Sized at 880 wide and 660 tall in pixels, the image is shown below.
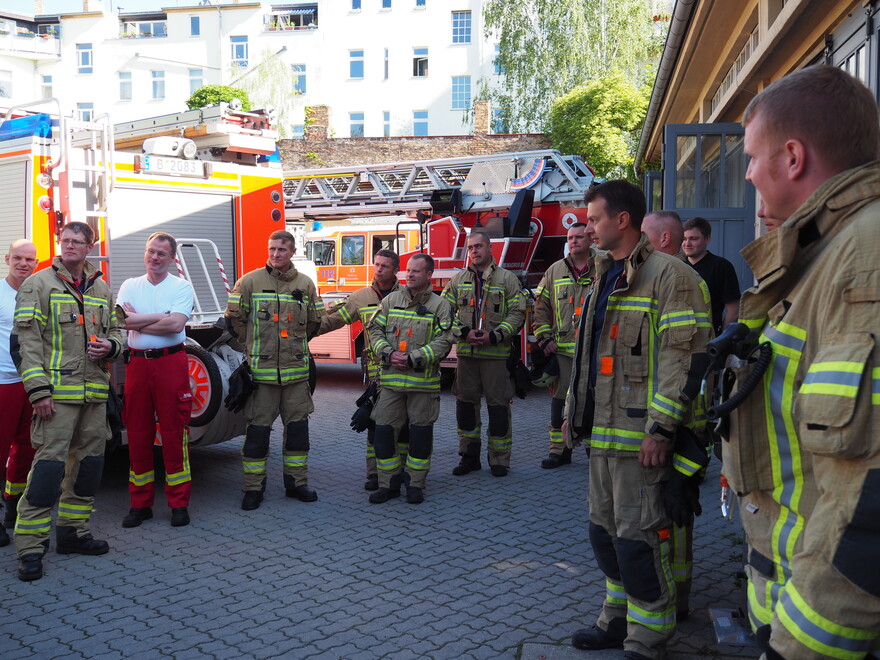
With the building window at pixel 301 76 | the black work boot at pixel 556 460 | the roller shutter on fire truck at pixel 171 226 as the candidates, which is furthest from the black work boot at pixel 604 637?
the building window at pixel 301 76

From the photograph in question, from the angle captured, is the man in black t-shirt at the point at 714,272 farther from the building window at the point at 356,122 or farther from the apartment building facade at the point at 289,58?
the building window at the point at 356,122

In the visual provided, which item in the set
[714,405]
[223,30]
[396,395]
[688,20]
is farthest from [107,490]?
[223,30]

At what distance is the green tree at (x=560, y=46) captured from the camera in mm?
31438

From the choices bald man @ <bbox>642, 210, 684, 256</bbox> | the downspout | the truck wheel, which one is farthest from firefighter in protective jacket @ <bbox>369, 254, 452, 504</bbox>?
the downspout

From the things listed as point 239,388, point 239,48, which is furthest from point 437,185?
point 239,48

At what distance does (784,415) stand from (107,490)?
6239mm

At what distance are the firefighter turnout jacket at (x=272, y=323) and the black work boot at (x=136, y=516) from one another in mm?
1235

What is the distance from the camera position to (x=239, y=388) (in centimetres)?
611

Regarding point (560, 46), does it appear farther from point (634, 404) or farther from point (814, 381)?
point (814, 381)

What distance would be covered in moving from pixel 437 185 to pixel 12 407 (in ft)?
32.1

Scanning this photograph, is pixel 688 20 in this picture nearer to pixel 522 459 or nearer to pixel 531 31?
pixel 522 459

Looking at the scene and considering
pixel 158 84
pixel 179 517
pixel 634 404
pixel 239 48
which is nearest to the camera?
pixel 634 404

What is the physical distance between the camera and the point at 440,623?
396 centimetres

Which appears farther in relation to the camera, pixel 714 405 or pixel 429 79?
pixel 429 79
